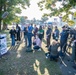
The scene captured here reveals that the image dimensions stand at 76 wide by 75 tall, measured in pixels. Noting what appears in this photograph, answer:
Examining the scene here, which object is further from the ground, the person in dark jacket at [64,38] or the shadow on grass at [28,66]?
the person in dark jacket at [64,38]

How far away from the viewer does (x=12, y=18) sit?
34.9m

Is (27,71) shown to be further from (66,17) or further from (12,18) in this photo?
(12,18)

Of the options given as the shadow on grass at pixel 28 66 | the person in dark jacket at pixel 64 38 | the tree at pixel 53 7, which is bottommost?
the shadow on grass at pixel 28 66

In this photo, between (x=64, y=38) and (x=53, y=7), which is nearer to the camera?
(x=64, y=38)

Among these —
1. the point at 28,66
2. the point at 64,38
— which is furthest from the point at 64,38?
the point at 28,66

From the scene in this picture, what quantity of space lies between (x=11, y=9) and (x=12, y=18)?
1.71 m

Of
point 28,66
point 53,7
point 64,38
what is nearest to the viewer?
point 28,66

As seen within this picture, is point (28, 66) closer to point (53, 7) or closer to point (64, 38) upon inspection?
point (64, 38)

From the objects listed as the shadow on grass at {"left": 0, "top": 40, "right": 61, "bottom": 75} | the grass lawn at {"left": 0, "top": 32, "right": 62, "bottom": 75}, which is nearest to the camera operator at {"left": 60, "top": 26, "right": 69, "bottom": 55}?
the grass lawn at {"left": 0, "top": 32, "right": 62, "bottom": 75}

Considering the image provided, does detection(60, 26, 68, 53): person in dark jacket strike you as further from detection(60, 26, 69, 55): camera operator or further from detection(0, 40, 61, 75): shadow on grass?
detection(0, 40, 61, 75): shadow on grass

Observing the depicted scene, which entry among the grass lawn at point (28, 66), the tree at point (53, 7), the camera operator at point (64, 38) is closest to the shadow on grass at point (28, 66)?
the grass lawn at point (28, 66)

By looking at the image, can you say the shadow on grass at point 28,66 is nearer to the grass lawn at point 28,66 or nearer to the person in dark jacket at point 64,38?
the grass lawn at point 28,66

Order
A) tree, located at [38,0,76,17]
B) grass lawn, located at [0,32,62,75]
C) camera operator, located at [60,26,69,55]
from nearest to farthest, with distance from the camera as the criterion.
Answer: grass lawn, located at [0,32,62,75], camera operator, located at [60,26,69,55], tree, located at [38,0,76,17]

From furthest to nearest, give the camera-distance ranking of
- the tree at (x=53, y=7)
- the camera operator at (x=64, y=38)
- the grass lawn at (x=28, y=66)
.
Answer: the tree at (x=53, y=7)
the camera operator at (x=64, y=38)
the grass lawn at (x=28, y=66)
